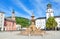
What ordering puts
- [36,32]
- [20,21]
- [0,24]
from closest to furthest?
1. [36,32]
2. [0,24]
3. [20,21]

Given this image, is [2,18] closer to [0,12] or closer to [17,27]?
[0,12]

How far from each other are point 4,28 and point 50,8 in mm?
41248

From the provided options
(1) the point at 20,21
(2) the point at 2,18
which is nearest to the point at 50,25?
(2) the point at 2,18

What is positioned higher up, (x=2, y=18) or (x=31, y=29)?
(x=2, y=18)

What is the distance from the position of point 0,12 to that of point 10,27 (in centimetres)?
1307

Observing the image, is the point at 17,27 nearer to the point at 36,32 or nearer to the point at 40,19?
the point at 40,19

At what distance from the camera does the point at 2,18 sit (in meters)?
72.9

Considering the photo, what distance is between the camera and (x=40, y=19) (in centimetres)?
11550

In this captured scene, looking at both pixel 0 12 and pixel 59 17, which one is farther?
pixel 59 17

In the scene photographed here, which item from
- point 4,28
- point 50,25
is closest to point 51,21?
point 50,25

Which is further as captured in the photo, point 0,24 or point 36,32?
point 0,24

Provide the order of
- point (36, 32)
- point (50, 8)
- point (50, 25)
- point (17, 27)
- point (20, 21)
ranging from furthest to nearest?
Result: point (20, 21) → point (50, 8) → point (17, 27) → point (50, 25) → point (36, 32)

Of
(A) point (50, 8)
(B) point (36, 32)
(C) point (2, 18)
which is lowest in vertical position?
(B) point (36, 32)

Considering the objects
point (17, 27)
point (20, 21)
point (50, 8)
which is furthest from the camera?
point (20, 21)
